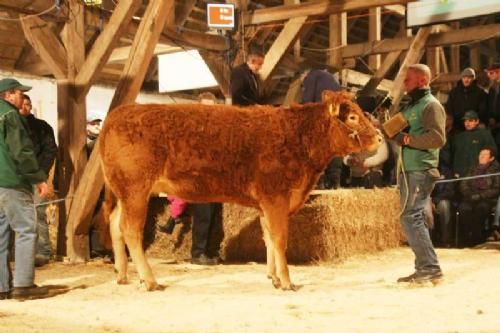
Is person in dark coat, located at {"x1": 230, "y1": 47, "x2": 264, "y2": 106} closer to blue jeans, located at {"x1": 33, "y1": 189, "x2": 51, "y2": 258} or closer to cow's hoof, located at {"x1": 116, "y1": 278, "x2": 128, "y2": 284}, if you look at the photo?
cow's hoof, located at {"x1": 116, "y1": 278, "x2": 128, "y2": 284}

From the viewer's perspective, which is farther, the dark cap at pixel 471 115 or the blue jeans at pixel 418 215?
the dark cap at pixel 471 115

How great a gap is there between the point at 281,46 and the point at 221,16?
3.04 ft

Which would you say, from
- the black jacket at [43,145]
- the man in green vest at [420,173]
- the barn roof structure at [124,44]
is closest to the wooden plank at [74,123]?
the barn roof structure at [124,44]

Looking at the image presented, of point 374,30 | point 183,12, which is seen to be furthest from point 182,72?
point 374,30

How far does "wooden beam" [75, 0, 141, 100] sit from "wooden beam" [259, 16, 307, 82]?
2.43 metres

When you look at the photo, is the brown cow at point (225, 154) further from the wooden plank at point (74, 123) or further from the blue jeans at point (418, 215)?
the wooden plank at point (74, 123)

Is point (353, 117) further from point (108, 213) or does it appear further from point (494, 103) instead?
point (494, 103)

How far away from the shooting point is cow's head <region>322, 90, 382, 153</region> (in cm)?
592

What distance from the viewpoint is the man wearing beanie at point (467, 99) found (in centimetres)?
929

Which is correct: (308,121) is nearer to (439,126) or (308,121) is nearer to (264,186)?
(264,186)

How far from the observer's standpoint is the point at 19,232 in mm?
5582

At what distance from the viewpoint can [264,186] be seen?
5840 millimetres

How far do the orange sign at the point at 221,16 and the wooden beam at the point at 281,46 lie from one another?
2.25 ft

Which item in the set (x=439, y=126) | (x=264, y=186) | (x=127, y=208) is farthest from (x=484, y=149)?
(x=127, y=208)
